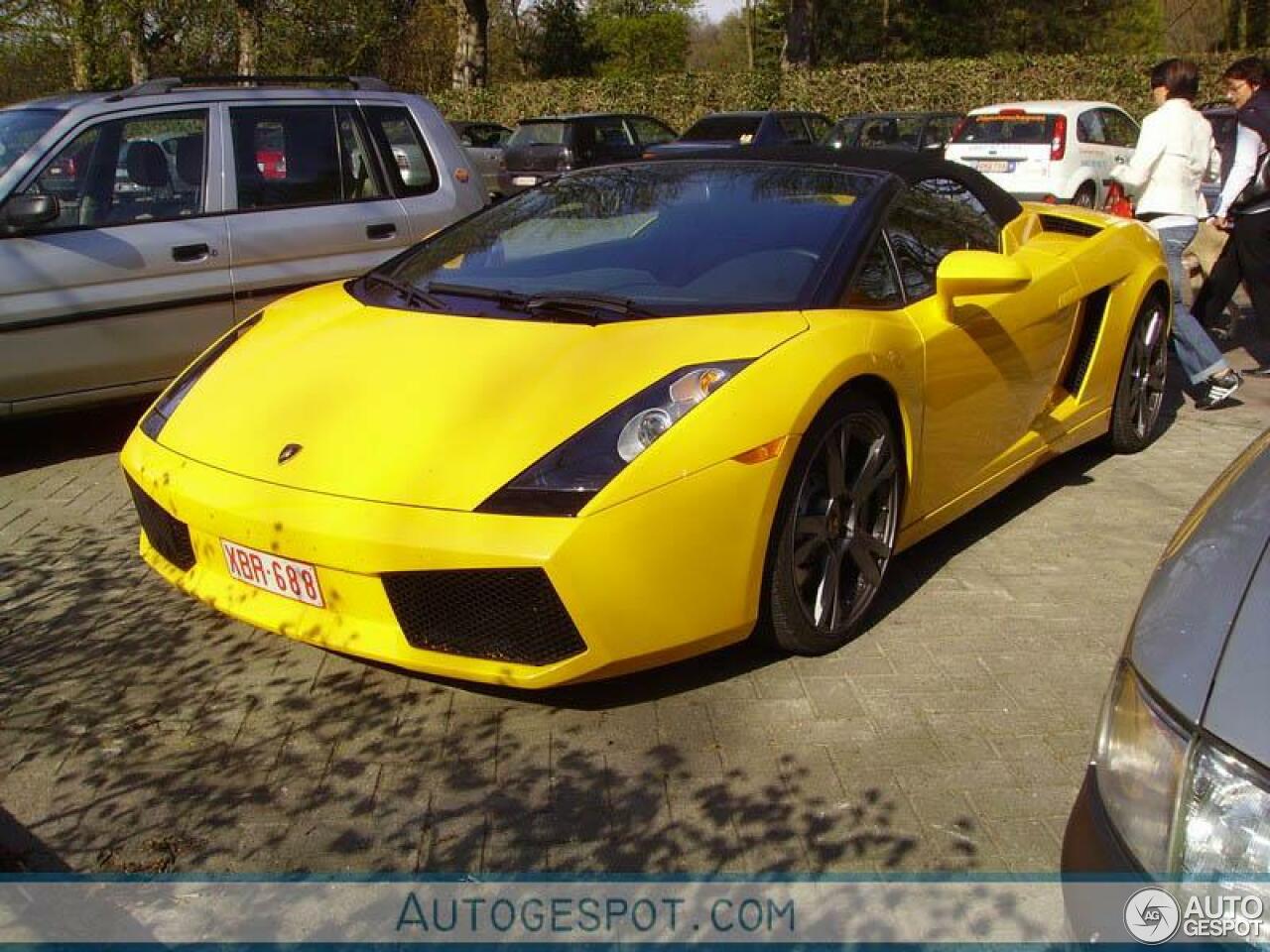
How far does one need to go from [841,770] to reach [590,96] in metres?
26.0

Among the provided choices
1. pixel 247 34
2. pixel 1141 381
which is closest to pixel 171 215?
pixel 1141 381

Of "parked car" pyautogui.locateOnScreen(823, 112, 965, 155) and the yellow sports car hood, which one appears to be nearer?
the yellow sports car hood

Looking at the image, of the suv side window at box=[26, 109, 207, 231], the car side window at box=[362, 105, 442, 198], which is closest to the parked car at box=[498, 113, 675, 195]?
the car side window at box=[362, 105, 442, 198]

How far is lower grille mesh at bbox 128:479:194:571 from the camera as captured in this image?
10.9ft

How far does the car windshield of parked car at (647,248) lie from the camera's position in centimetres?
359

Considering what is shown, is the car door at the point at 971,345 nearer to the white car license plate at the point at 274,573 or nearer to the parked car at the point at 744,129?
the white car license plate at the point at 274,573

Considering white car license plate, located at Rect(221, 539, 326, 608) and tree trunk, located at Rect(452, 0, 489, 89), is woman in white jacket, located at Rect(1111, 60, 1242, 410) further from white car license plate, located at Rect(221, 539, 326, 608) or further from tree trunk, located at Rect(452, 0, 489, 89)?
tree trunk, located at Rect(452, 0, 489, 89)

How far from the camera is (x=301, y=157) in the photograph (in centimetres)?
634

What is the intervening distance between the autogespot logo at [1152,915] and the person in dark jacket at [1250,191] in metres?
6.31

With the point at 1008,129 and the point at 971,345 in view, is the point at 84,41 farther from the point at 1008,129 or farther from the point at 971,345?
the point at 971,345

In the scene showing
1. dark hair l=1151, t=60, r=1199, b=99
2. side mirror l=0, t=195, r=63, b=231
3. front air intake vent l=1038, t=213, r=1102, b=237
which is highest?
dark hair l=1151, t=60, r=1199, b=99

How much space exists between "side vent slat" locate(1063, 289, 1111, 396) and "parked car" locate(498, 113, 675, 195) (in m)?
12.0

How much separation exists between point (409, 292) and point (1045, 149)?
1299cm

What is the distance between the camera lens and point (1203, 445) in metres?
5.73
